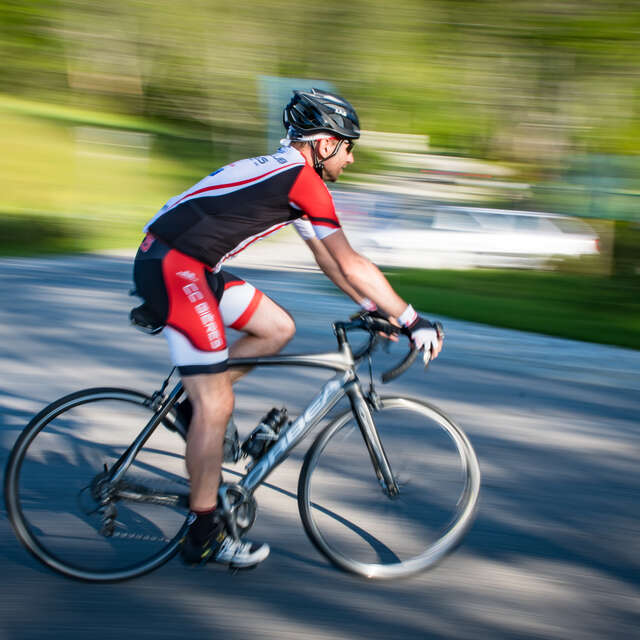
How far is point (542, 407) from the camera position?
5.45 m

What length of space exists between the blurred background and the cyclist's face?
5.41m

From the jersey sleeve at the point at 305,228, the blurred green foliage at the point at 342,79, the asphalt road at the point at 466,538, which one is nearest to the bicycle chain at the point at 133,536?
the asphalt road at the point at 466,538

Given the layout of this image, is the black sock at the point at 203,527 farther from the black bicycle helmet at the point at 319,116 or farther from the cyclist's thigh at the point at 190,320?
the black bicycle helmet at the point at 319,116

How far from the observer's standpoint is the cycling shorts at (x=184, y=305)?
2.92 m

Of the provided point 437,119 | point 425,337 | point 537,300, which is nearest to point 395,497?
point 425,337

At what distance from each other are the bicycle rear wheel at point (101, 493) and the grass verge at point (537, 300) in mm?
5498

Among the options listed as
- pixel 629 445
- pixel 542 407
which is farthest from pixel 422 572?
pixel 542 407

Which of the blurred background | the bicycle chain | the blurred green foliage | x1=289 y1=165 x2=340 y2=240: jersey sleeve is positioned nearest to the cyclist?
x1=289 y1=165 x2=340 y2=240: jersey sleeve

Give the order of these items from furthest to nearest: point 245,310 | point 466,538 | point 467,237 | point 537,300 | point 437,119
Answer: point 437,119, point 467,237, point 537,300, point 466,538, point 245,310

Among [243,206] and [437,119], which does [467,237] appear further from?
[243,206]

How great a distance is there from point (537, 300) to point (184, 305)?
23.4ft

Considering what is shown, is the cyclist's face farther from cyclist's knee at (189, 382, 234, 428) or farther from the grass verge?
the grass verge

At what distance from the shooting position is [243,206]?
2881 millimetres

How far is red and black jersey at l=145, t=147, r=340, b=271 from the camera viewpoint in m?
2.86
